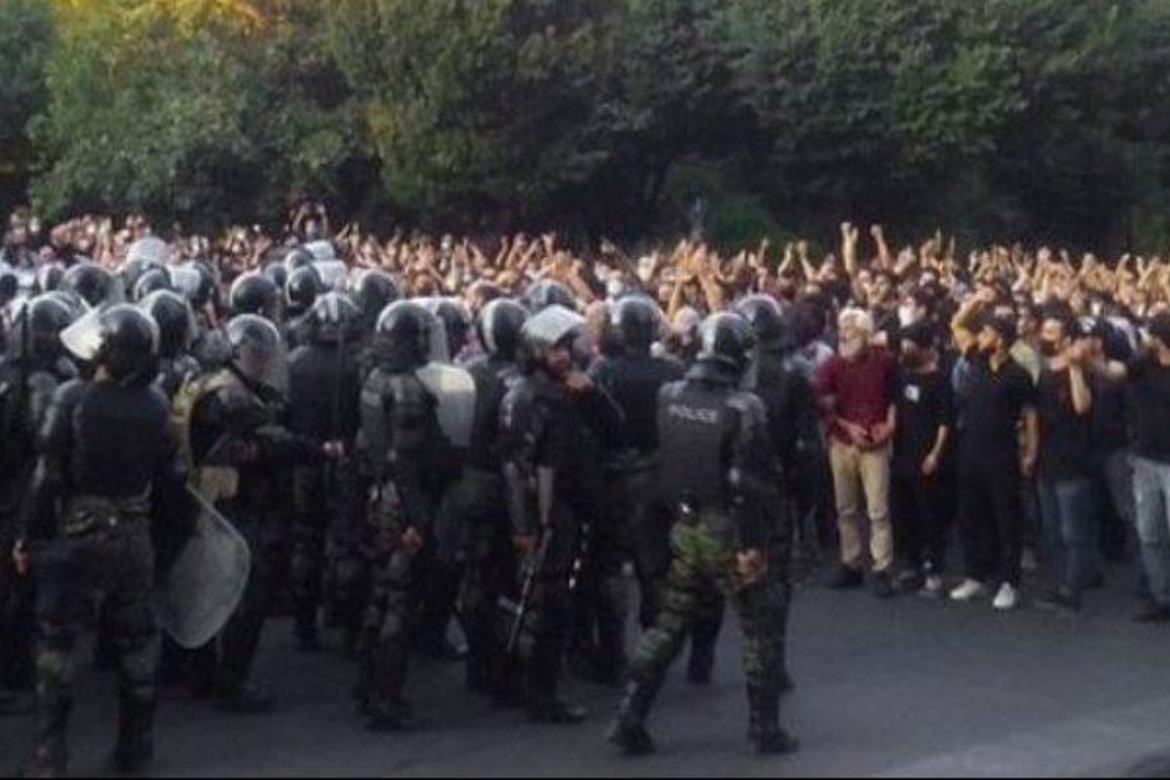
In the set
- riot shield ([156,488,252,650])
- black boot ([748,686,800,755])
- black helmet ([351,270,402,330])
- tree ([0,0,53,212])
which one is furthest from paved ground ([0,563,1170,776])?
tree ([0,0,53,212])

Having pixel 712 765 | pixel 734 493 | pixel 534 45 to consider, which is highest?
pixel 534 45

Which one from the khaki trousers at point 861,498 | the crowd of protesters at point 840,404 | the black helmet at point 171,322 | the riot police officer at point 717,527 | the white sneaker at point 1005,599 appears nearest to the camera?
the riot police officer at point 717,527

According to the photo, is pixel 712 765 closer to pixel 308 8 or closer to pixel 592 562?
pixel 592 562

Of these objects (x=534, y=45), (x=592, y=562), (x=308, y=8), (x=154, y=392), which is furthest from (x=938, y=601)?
(x=308, y=8)

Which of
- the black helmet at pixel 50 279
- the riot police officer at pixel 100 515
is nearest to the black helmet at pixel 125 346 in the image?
the riot police officer at pixel 100 515

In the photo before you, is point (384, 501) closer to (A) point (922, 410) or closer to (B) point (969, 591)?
(A) point (922, 410)

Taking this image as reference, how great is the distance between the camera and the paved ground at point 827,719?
41.4 ft

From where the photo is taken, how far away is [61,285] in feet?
53.6

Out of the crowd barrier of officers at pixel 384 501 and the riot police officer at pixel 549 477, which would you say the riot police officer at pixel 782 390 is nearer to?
the crowd barrier of officers at pixel 384 501

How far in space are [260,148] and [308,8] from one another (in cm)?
350

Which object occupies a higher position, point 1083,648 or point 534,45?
point 534,45

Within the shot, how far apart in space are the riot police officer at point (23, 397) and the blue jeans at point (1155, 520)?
7075mm

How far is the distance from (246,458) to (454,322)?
88.6 inches

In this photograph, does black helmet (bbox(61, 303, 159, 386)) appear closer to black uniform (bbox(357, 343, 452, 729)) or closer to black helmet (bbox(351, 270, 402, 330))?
black uniform (bbox(357, 343, 452, 729))
